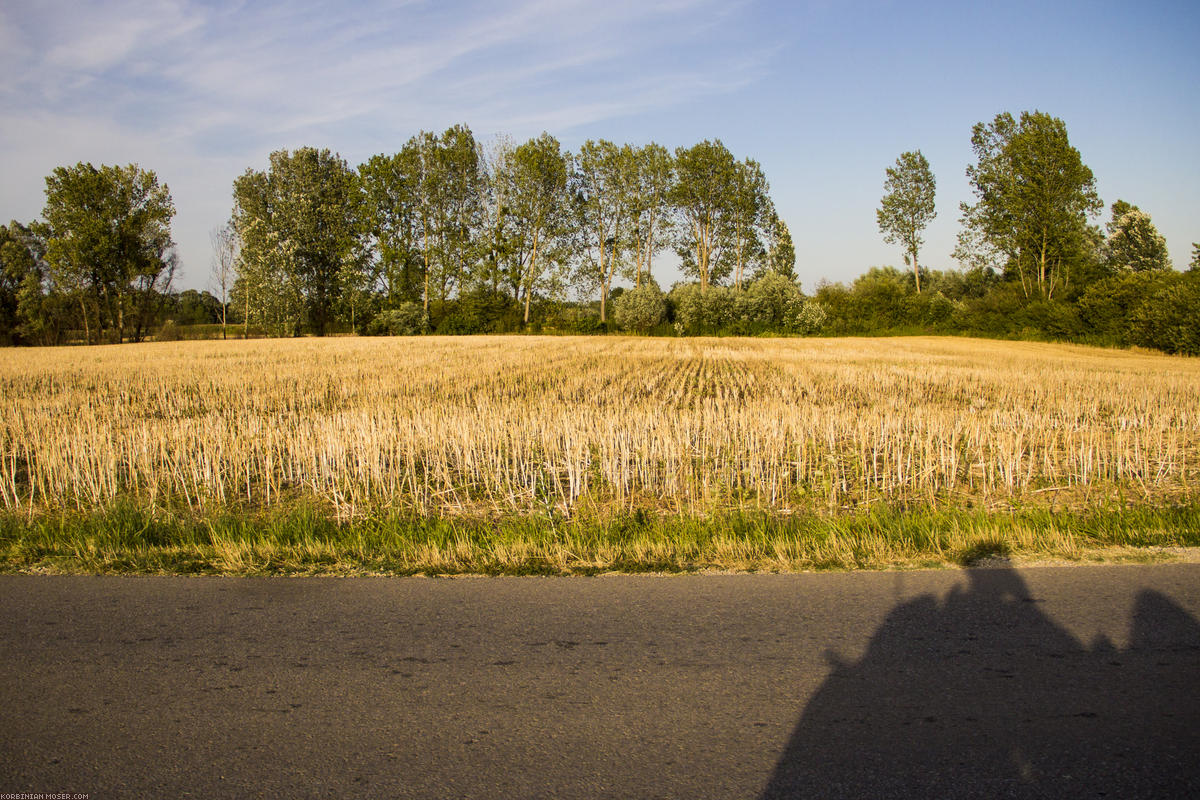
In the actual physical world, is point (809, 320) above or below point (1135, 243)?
below

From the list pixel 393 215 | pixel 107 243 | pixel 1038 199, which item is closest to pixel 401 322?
pixel 393 215

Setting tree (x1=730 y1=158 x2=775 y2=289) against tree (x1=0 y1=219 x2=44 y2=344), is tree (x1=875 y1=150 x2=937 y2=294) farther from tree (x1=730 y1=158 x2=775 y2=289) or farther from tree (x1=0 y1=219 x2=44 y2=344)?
tree (x1=0 y1=219 x2=44 y2=344)

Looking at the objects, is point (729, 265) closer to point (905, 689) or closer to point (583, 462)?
point (583, 462)

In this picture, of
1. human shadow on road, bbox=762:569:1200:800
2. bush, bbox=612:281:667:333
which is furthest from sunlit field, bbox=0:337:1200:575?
bush, bbox=612:281:667:333

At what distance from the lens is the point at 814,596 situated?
14.9 ft

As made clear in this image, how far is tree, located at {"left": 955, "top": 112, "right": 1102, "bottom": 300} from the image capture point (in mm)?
56281

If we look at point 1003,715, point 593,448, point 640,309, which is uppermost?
point 640,309

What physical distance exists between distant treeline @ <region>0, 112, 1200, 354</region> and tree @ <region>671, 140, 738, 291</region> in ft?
0.52

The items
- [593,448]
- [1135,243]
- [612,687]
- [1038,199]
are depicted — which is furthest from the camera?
[1135,243]

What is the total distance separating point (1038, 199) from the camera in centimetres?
5681

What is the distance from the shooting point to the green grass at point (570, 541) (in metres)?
5.31

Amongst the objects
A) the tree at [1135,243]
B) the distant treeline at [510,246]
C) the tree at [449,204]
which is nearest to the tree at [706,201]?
the distant treeline at [510,246]

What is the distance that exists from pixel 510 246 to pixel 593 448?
60116mm

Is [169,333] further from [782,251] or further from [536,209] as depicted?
[782,251]
